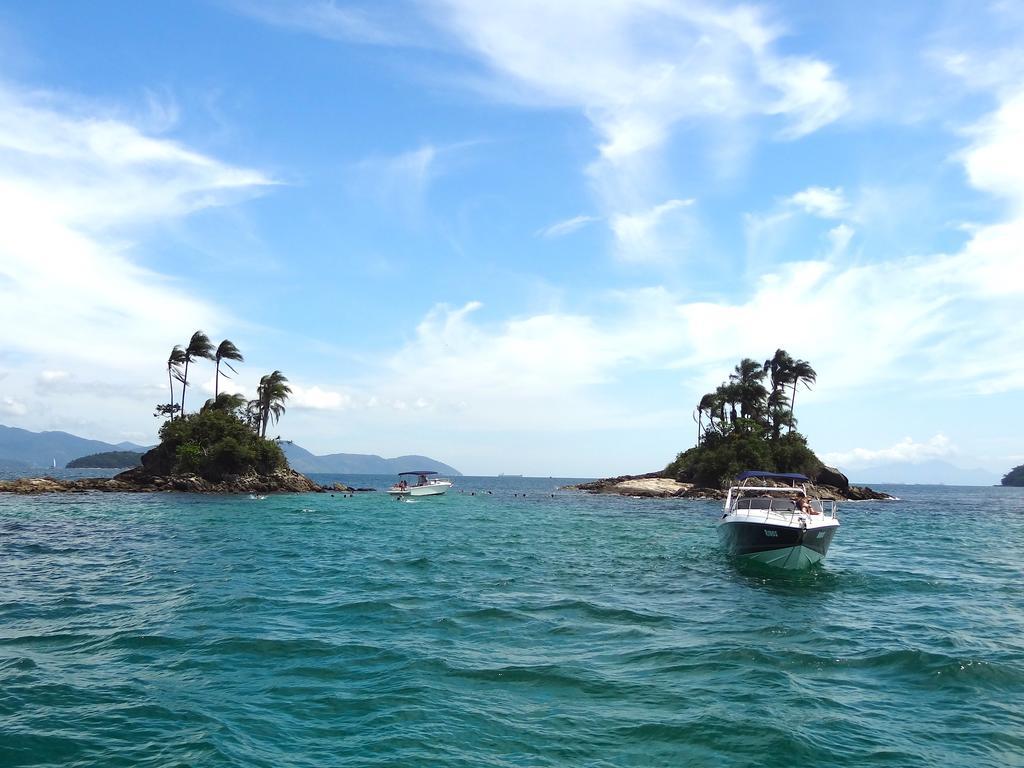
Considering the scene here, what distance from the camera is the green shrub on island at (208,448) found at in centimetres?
7131

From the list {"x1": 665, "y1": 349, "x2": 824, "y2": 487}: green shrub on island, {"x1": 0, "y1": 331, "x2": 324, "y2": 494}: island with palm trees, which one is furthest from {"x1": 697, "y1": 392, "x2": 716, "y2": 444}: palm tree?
Answer: {"x1": 0, "y1": 331, "x2": 324, "y2": 494}: island with palm trees

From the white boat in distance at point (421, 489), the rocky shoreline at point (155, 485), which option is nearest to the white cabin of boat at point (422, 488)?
the white boat in distance at point (421, 489)

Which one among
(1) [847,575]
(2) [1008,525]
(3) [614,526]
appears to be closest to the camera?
A: (1) [847,575]

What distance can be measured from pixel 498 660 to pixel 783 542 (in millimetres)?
15255

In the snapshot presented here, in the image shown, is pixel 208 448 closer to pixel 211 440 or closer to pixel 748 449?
pixel 211 440

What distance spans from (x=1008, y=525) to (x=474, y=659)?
53.8m

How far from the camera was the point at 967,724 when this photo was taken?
33.6 ft

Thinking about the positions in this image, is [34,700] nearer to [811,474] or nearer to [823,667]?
[823,667]

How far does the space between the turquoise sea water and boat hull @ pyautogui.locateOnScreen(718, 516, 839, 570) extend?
114 centimetres

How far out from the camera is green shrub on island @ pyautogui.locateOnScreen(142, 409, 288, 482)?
234 feet

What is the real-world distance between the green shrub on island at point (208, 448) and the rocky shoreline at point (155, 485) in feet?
3.68

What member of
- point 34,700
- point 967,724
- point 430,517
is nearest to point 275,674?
point 34,700

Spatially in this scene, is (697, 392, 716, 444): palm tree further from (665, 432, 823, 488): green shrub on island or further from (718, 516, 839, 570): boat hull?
(718, 516, 839, 570): boat hull

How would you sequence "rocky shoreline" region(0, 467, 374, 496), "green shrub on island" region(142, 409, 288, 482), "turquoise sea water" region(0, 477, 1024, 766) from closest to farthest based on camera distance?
"turquoise sea water" region(0, 477, 1024, 766), "rocky shoreline" region(0, 467, 374, 496), "green shrub on island" region(142, 409, 288, 482)
